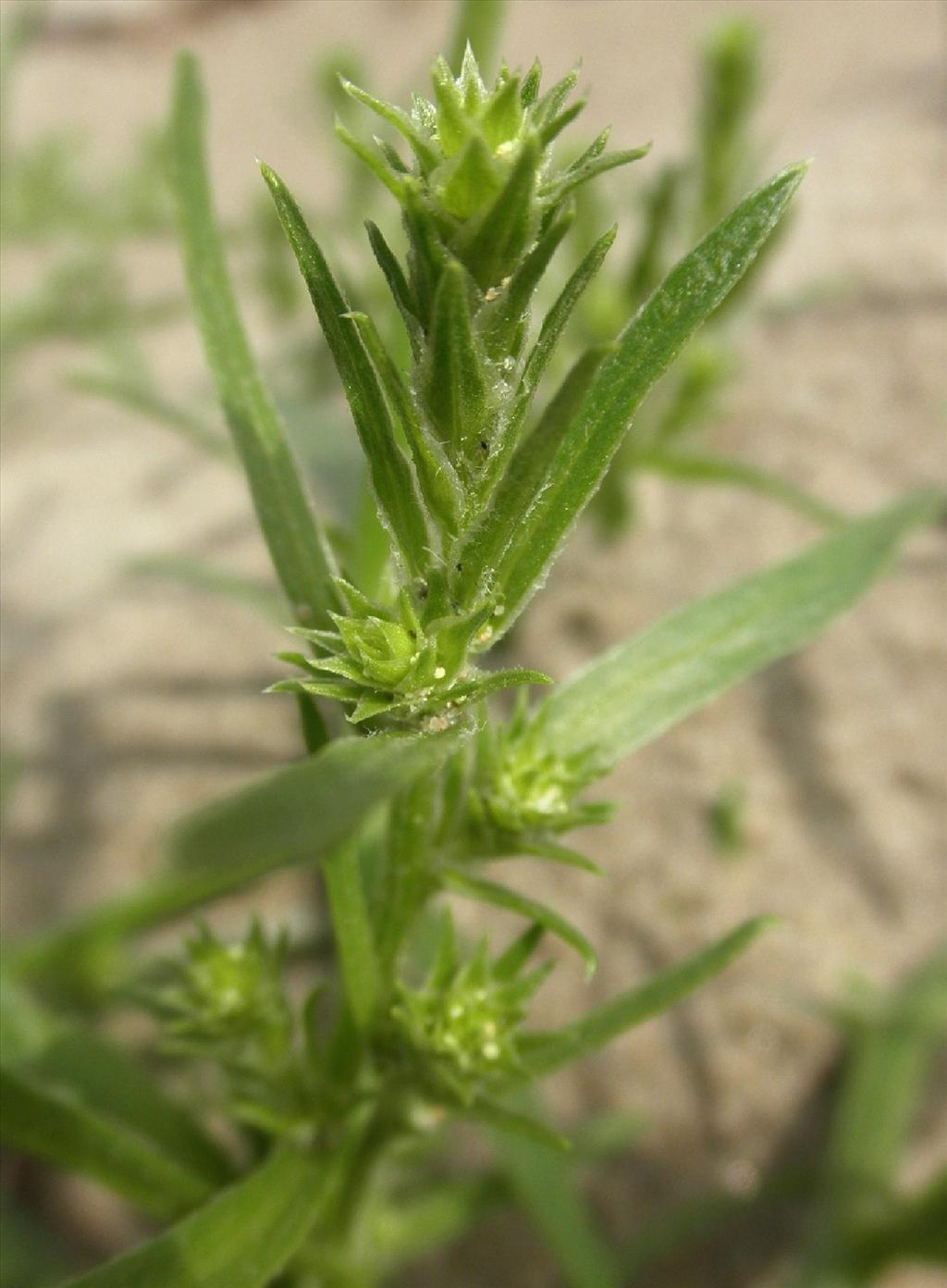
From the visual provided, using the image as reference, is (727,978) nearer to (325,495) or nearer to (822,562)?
(822,562)

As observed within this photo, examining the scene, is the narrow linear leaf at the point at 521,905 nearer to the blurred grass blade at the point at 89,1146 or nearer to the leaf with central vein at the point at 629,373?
the leaf with central vein at the point at 629,373

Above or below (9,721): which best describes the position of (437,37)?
above

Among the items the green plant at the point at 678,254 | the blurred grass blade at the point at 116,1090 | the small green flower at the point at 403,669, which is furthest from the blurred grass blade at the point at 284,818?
the green plant at the point at 678,254

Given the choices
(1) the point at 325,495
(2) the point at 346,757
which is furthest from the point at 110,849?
(2) the point at 346,757

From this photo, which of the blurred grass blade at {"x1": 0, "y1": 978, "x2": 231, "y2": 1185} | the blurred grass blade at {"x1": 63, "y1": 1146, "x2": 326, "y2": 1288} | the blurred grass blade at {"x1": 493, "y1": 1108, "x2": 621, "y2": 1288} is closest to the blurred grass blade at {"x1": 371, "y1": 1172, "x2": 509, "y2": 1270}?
the blurred grass blade at {"x1": 493, "y1": 1108, "x2": 621, "y2": 1288}

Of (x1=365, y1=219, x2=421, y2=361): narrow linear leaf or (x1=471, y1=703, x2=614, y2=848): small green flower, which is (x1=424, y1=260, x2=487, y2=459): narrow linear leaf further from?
(x1=471, y1=703, x2=614, y2=848): small green flower

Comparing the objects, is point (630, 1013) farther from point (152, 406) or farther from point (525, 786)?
point (152, 406)
